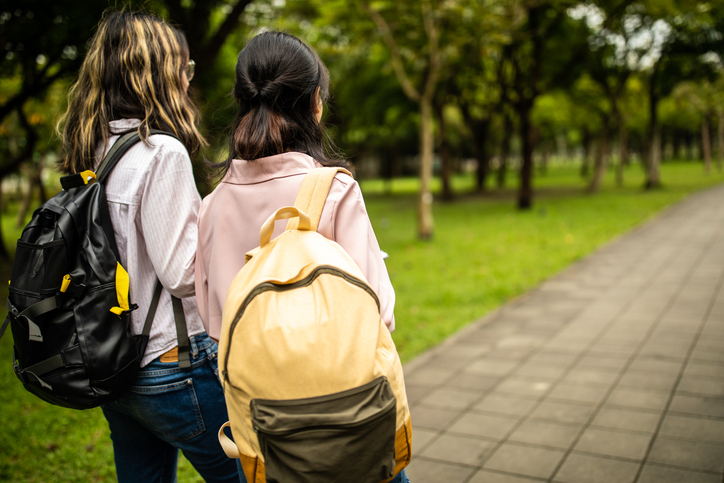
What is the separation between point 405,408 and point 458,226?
43.1 feet

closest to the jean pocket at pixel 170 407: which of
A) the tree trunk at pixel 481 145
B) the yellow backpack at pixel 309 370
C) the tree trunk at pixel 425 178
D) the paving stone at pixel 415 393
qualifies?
the yellow backpack at pixel 309 370

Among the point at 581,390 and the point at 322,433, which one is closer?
the point at 322,433

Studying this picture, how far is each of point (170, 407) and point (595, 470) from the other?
233cm

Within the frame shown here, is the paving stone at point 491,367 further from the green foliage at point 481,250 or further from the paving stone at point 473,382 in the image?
the green foliage at point 481,250

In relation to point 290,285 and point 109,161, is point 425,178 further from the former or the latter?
point 290,285

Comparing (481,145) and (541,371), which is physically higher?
(481,145)

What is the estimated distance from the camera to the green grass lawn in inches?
140

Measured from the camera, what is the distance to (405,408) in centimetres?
131

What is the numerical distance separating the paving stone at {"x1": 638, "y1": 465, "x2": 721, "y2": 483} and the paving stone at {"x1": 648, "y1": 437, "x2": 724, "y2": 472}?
0.06 meters

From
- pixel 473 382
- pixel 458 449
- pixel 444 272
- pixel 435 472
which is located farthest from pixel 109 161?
pixel 444 272

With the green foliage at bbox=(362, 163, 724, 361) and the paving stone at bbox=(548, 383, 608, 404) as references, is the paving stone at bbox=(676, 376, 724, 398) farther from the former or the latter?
the green foliage at bbox=(362, 163, 724, 361)

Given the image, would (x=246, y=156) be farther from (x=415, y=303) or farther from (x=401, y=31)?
(x=401, y=31)

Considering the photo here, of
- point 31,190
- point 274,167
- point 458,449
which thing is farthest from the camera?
point 31,190

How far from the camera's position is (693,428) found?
3332 mm
